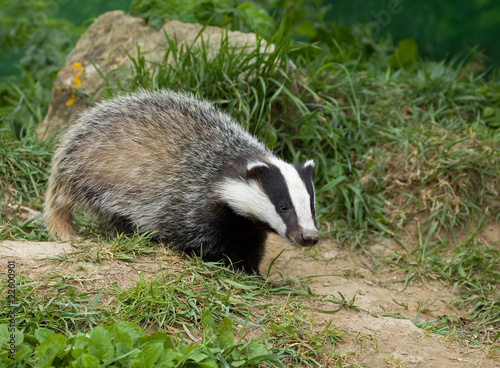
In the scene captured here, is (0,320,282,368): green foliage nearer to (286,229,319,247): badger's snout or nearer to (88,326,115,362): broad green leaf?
(88,326,115,362): broad green leaf

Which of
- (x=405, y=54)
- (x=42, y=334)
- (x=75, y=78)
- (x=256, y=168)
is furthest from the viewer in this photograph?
(x=405, y=54)

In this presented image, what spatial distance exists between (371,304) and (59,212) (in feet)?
9.07

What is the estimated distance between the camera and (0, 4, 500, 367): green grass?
3781mm

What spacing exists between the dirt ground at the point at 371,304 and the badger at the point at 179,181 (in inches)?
20.5

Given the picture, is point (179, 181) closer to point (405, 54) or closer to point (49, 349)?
point (49, 349)

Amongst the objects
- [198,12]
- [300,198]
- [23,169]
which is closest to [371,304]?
[300,198]

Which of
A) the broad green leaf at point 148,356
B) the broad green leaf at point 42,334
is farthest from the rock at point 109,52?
the broad green leaf at point 148,356

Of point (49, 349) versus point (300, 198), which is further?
point (300, 198)

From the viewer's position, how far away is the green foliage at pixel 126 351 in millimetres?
2625

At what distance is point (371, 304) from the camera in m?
4.28

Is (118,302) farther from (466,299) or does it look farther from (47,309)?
(466,299)

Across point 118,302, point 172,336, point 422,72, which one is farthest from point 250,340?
point 422,72

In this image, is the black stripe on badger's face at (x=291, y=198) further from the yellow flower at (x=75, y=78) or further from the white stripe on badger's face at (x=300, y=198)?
the yellow flower at (x=75, y=78)

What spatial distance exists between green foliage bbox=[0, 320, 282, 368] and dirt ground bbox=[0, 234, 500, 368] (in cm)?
63
